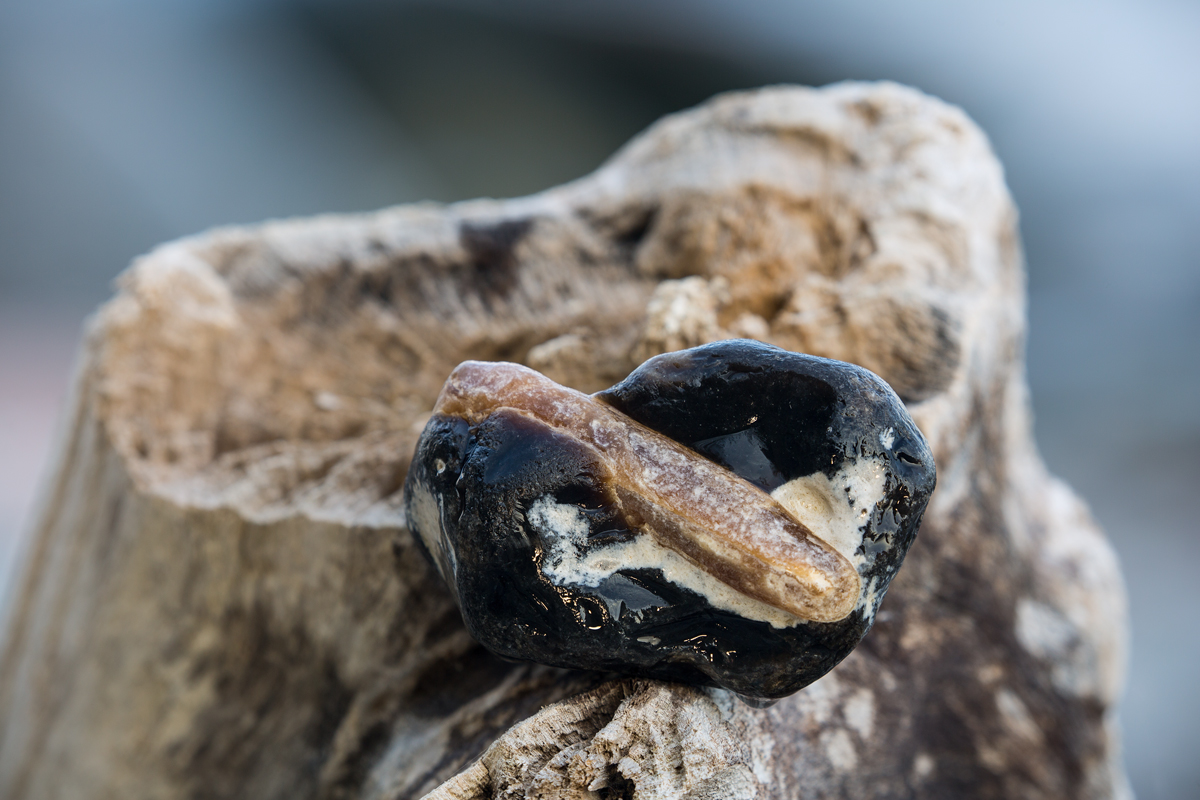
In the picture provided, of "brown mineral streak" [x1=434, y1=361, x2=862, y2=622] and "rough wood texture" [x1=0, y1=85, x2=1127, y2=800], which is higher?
"brown mineral streak" [x1=434, y1=361, x2=862, y2=622]

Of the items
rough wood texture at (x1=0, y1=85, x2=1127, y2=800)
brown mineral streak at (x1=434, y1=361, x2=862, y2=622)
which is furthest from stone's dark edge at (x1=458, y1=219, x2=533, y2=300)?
brown mineral streak at (x1=434, y1=361, x2=862, y2=622)

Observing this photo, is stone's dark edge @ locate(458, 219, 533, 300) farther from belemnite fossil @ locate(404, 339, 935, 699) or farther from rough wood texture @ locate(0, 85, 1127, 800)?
belemnite fossil @ locate(404, 339, 935, 699)

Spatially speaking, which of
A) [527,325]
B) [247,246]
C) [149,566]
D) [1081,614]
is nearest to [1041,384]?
[1081,614]

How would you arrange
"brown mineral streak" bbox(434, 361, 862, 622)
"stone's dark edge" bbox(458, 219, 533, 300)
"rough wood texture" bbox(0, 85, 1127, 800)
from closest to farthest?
"brown mineral streak" bbox(434, 361, 862, 622)
"rough wood texture" bbox(0, 85, 1127, 800)
"stone's dark edge" bbox(458, 219, 533, 300)

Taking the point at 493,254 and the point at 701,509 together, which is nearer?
the point at 701,509

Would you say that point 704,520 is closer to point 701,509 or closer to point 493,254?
point 701,509

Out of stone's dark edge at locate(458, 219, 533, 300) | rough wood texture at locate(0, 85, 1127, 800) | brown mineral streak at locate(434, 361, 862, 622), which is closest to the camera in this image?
brown mineral streak at locate(434, 361, 862, 622)

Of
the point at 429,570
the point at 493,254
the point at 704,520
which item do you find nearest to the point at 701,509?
the point at 704,520
